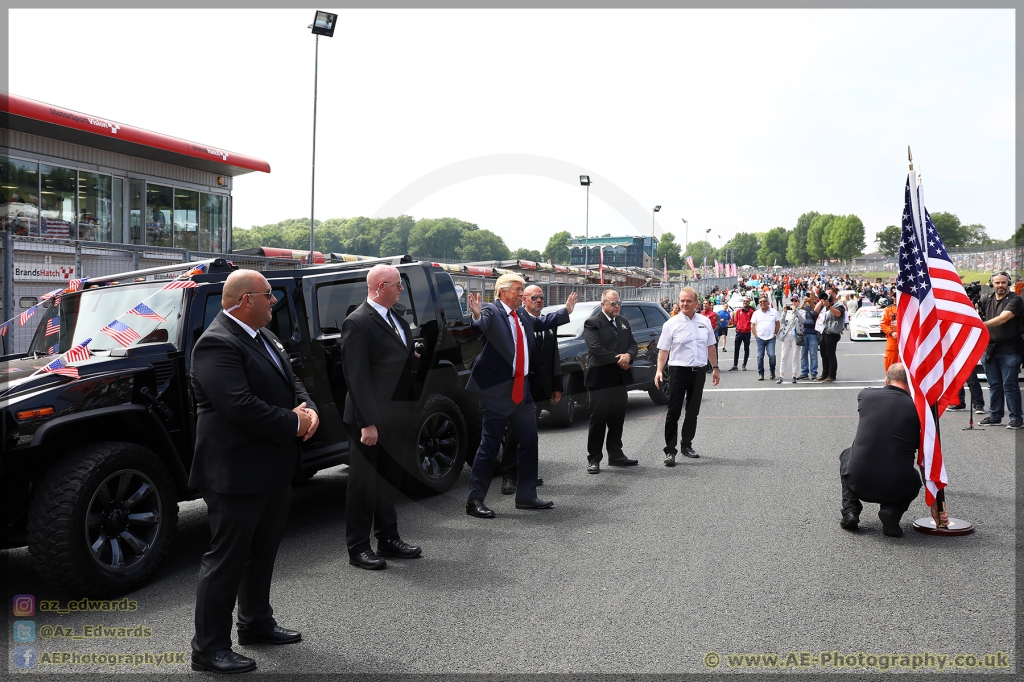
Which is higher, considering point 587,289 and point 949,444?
point 587,289

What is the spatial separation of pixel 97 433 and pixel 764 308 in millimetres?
15263

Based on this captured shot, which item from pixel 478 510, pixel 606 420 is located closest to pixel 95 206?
pixel 606 420

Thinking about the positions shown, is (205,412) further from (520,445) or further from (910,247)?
(910,247)

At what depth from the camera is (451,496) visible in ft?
23.8

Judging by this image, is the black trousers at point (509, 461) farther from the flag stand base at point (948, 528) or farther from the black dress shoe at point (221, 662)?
the black dress shoe at point (221, 662)

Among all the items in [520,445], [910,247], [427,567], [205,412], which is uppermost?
[910,247]

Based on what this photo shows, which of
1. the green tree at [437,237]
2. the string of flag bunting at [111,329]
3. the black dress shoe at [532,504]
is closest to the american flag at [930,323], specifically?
the black dress shoe at [532,504]

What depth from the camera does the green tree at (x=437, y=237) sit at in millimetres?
13438

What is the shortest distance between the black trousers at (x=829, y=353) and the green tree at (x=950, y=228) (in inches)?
7100

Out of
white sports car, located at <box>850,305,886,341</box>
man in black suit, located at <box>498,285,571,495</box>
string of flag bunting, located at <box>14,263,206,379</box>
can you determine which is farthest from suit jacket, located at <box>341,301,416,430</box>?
white sports car, located at <box>850,305,886,341</box>

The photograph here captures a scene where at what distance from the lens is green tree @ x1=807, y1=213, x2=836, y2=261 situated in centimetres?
19000

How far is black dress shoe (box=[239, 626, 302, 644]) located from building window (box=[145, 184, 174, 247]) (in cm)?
1372

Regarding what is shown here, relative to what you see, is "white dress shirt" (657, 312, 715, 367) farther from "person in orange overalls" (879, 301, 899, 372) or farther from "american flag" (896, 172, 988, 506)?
"person in orange overalls" (879, 301, 899, 372)

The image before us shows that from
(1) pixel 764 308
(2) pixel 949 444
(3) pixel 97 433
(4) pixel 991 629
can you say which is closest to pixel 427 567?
(3) pixel 97 433
